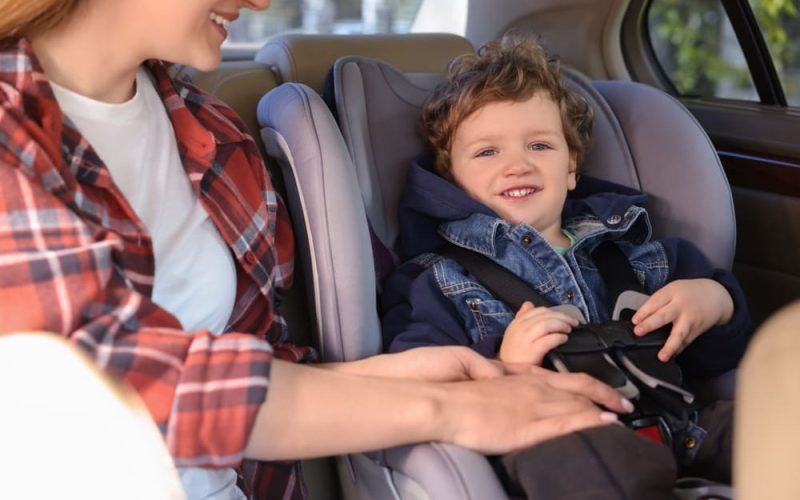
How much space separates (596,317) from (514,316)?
0.52ft

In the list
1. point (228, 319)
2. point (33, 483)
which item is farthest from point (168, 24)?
point (33, 483)

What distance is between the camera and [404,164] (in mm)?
1887

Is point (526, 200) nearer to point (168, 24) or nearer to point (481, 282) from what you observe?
point (481, 282)

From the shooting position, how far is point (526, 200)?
177 centimetres

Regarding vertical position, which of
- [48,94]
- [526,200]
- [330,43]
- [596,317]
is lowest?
[596,317]

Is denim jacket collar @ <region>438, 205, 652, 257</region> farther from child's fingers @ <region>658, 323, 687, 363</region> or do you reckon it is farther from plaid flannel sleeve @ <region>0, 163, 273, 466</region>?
plaid flannel sleeve @ <region>0, 163, 273, 466</region>

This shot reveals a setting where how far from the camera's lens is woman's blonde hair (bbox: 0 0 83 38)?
45.4 inches

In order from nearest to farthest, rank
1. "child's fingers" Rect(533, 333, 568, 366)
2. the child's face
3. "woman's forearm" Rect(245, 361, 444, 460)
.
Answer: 1. "woman's forearm" Rect(245, 361, 444, 460)
2. "child's fingers" Rect(533, 333, 568, 366)
3. the child's face

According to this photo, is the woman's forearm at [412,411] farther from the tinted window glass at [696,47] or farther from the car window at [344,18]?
the tinted window glass at [696,47]

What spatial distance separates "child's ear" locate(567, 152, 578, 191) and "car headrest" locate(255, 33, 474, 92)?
403 mm

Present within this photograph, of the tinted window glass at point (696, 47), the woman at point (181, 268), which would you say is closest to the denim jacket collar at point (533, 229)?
the woman at point (181, 268)

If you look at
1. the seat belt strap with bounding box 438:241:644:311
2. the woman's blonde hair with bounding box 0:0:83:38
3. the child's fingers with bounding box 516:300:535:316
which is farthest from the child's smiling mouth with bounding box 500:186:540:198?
the woman's blonde hair with bounding box 0:0:83:38

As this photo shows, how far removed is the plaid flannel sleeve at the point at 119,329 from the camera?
1.03 m

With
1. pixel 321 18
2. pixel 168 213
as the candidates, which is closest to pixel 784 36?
pixel 321 18
